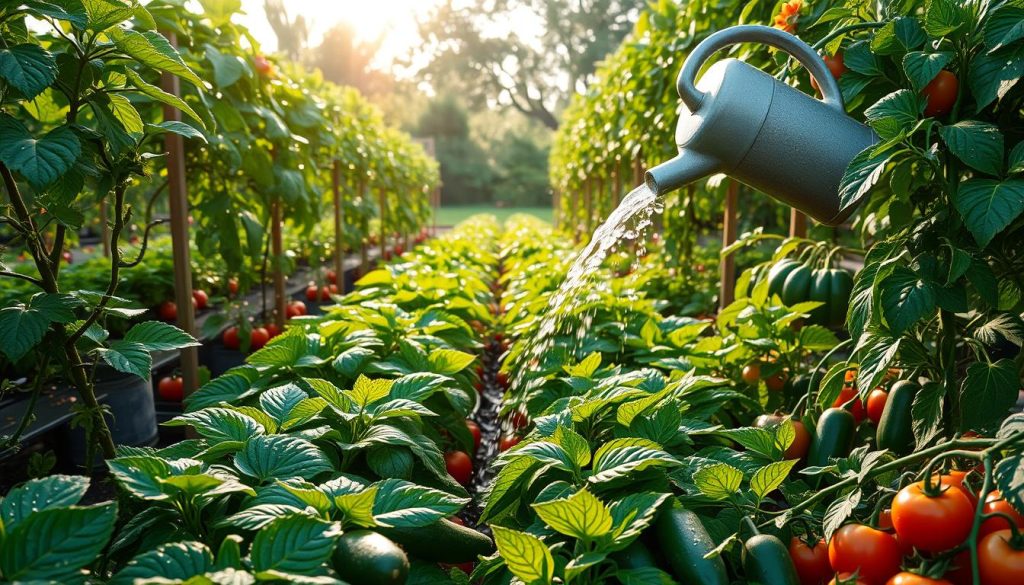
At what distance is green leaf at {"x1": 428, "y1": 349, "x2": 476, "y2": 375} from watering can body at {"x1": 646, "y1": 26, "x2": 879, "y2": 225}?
83cm

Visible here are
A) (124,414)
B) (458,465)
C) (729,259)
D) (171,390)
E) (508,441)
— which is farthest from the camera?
(171,390)

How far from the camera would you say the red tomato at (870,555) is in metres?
1.09

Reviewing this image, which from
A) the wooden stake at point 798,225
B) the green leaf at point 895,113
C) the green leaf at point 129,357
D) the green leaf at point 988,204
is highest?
the green leaf at point 895,113

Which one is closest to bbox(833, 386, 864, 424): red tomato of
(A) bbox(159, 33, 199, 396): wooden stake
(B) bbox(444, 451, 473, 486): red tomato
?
(B) bbox(444, 451, 473, 486): red tomato

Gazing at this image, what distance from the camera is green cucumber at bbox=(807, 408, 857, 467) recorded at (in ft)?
5.16

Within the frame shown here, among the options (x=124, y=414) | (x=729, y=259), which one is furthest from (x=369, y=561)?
(x=729, y=259)

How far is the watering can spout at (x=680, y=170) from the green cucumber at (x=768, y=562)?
0.72m

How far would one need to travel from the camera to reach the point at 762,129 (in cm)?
146

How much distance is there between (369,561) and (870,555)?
0.77 meters

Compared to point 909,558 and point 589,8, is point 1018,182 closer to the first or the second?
point 909,558

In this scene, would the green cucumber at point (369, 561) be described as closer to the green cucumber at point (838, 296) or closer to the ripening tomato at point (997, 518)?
the ripening tomato at point (997, 518)

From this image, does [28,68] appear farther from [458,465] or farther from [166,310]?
[166,310]

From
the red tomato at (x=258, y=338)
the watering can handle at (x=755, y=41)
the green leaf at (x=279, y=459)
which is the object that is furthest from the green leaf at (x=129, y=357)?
the red tomato at (x=258, y=338)

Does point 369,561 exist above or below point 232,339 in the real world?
above
